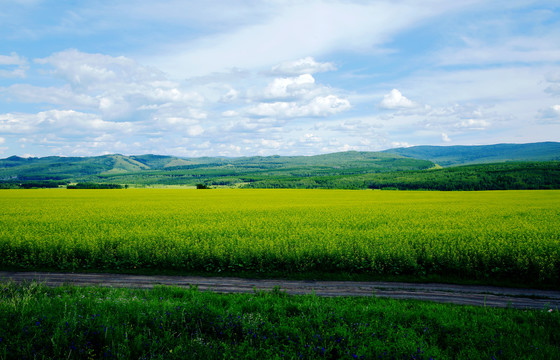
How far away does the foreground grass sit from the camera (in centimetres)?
701

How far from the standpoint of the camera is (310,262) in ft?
50.4

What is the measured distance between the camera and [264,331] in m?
8.01

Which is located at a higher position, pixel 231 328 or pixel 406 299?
pixel 231 328

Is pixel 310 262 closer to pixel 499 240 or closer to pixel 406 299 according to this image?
pixel 406 299

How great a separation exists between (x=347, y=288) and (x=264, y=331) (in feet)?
20.0

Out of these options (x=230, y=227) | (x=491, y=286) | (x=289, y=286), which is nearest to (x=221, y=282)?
(x=289, y=286)

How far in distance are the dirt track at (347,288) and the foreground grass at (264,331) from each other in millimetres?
1926

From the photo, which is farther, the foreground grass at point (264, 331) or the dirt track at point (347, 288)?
the dirt track at point (347, 288)

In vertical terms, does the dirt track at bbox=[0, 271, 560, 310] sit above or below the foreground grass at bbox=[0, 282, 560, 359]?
below

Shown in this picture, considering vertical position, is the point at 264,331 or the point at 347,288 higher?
the point at 264,331

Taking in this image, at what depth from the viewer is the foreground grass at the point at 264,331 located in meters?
7.01

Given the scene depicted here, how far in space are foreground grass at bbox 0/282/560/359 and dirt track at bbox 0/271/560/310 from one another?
6.32 ft

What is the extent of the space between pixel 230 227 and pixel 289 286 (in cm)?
1099

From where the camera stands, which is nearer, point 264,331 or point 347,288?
point 264,331
